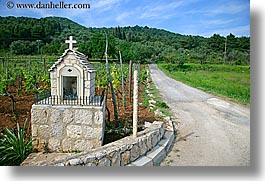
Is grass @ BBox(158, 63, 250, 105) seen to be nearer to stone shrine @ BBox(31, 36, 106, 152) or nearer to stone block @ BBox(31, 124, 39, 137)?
stone shrine @ BBox(31, 36, 106, 152)

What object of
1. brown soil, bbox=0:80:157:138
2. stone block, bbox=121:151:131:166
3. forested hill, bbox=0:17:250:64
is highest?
forested hill, bbox=0:17:250:64

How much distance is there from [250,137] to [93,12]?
2351 millimetres

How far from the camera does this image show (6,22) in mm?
2865

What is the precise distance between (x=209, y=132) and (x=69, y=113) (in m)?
1.88

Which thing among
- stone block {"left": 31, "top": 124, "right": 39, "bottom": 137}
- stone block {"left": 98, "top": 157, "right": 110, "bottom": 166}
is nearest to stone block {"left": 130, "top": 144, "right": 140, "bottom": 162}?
stone block {"left": 98, "top": 157, "right": 110, "bottom": 166}

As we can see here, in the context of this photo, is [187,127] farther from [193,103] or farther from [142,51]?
[142,51]

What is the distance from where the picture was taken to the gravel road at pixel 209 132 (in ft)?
9.56

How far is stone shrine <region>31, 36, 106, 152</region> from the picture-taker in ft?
9.01

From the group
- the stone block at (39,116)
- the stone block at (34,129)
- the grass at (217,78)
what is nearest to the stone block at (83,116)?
the stone block at (39,116)

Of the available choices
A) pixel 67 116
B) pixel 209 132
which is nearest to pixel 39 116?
pixel 67 116

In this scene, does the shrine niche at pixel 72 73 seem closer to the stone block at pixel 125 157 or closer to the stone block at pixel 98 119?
the stone block at pixel 98 119

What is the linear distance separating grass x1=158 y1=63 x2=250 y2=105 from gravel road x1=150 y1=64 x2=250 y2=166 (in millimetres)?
109

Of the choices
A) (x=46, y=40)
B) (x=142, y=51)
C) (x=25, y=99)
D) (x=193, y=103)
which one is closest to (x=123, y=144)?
(x=142, y=51)

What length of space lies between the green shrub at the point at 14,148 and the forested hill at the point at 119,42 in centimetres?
100
